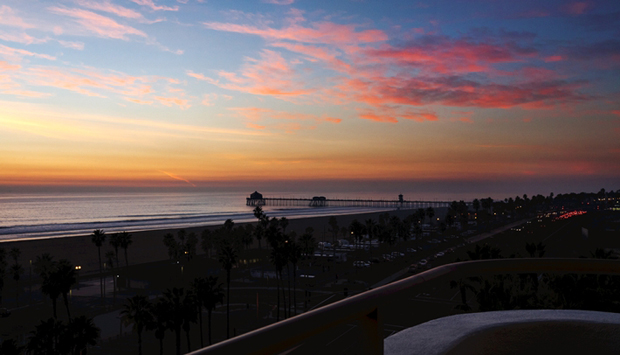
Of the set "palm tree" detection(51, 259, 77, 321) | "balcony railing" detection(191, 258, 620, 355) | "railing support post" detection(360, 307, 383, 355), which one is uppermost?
"balcony railing" detection(191, 258, 620, 355)

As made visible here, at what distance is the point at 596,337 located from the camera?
9.02 ft

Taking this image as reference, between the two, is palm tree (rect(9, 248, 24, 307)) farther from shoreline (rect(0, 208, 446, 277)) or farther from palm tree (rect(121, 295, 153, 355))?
palm tree (rect(121, 295, 153, 355))

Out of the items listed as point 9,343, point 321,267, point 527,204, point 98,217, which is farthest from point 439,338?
point 527,204

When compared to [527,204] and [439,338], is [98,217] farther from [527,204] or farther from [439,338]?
[527,204]

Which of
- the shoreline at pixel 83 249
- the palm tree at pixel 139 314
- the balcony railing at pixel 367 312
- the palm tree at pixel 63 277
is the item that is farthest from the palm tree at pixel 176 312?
the shoreline at pixel 83 249

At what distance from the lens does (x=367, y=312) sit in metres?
1.46

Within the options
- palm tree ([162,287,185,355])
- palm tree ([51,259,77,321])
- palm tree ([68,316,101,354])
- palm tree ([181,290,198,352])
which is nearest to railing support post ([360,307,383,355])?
palm tree ([162,287,185,355])

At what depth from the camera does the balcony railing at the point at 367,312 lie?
1.04 metres

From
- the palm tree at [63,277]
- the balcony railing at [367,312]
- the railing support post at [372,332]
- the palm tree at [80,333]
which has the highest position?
the balcony railing at [367,312]

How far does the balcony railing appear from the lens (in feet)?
3.40

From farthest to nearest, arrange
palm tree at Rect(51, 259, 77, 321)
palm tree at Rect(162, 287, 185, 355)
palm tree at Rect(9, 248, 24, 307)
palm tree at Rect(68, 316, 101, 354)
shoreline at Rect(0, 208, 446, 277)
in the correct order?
shoreline at Rect(0, 208, 446, 277), palm tree at Rect(9, 248, 24, 307), palm tree at Rect(51, 259, 77, 321), palm tree at Rect(162, 287, 185, 355), palm tree at Rect(68, 316, 101, 354)

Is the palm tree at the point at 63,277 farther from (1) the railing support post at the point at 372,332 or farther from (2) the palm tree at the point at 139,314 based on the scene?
(1) the railing support post at the point at 372,332

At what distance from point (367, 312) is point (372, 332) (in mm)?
122

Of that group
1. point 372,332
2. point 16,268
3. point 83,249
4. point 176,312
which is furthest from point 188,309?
point 83,249
